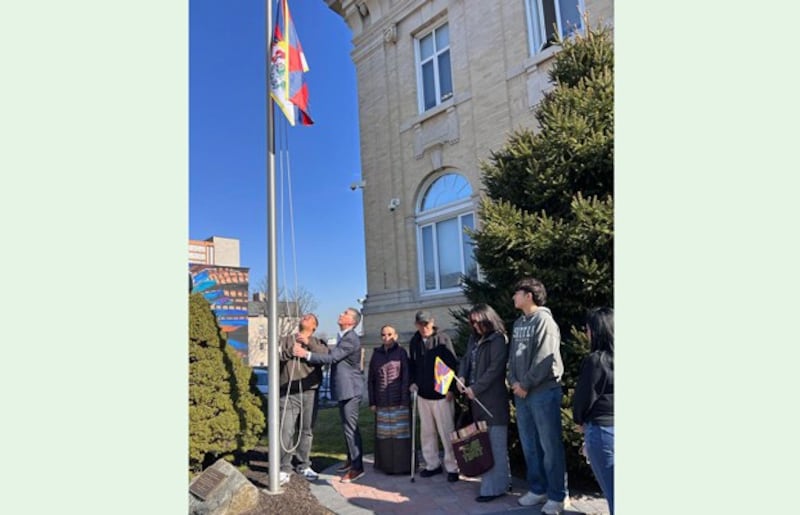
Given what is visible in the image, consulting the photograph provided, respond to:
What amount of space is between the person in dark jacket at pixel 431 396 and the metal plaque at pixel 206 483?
1.94m

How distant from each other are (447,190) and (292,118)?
6.56 metres

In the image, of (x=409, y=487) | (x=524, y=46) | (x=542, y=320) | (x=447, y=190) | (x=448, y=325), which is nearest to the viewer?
(x=542, y=320)

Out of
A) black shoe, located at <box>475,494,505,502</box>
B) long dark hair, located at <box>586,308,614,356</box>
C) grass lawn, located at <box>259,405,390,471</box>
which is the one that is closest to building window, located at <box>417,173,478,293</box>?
→ grass lawn, located at <box>259,405,390,471</box>

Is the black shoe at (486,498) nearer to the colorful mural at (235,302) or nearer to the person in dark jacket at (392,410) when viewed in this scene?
the person in dark jacket at (392,410)

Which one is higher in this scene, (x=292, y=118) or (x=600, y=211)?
(x=292, y=118)

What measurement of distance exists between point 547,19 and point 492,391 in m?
7.65

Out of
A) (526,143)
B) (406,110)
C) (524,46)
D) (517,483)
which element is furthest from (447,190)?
(517,483)

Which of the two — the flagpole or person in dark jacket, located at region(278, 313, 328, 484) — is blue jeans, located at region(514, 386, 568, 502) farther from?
person in dark jacket, located at region(278, 313, 328, 484)

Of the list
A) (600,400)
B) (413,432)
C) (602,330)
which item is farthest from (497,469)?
(602,330)

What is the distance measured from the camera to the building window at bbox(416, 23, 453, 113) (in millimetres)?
11273

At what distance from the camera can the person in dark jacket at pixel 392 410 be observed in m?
5.35

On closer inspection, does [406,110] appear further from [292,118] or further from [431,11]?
[292,118]

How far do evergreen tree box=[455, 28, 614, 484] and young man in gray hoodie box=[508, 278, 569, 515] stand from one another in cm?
33

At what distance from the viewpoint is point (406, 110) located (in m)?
11.9
